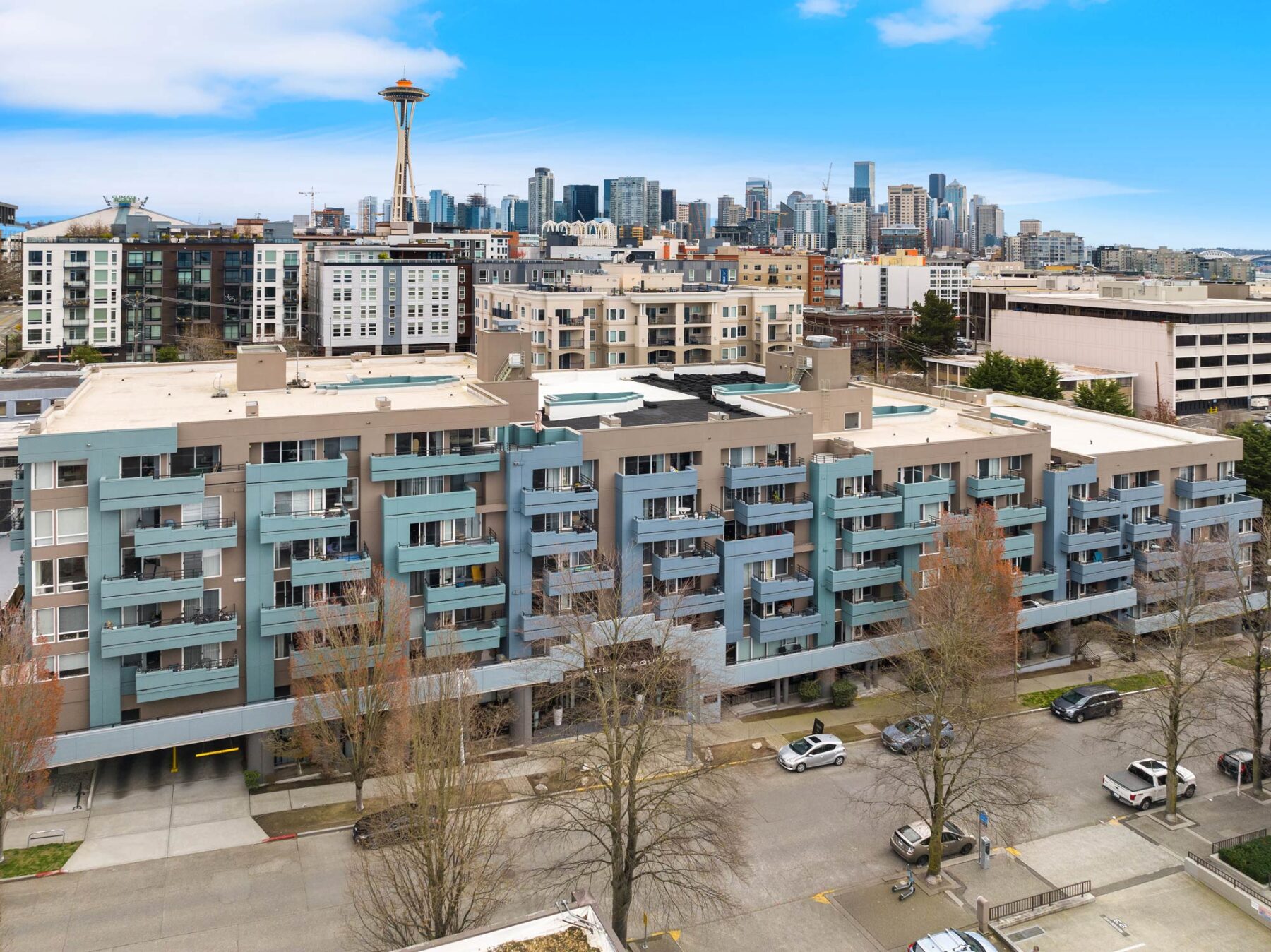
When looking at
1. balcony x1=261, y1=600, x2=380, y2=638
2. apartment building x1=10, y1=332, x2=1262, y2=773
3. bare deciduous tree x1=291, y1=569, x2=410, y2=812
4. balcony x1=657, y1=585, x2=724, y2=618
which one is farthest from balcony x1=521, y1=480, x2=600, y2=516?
balcony x1=261, y1=600, x2=380, y2=638

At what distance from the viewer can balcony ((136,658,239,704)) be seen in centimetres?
3975

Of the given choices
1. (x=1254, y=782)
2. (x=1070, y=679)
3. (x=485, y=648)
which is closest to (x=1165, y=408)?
(x=1070, y=679)

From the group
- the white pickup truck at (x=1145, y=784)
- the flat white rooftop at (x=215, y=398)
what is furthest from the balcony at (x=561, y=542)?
the white pickup truck at (x=1145, y=784)

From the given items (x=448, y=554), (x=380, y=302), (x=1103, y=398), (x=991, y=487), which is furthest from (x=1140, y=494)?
(x=380, y=302)

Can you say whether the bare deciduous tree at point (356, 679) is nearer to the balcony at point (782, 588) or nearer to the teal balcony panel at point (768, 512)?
the teal balcony panel at point (768, 512)

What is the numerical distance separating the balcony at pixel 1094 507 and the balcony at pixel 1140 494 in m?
0.38

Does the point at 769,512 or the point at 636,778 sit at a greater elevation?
the point at 769,512

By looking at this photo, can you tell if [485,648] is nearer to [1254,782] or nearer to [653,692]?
[653,692]

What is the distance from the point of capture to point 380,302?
140 m

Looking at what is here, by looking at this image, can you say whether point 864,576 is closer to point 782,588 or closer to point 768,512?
point 782,588

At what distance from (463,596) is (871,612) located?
1933 centimetres

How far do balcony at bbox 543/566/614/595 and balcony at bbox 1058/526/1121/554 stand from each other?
24227mm

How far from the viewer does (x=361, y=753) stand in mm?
39969

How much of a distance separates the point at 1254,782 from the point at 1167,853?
7.09 metres
